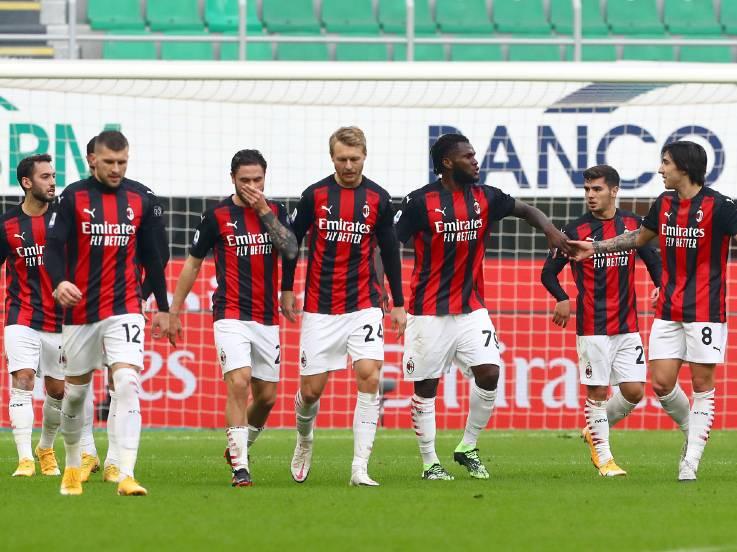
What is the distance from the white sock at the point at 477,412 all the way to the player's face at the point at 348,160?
1.79 m

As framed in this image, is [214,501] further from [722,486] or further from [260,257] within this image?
[722,486]

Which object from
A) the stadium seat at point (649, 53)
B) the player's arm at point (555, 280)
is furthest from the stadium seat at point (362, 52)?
the player's arm at point (555, 280)

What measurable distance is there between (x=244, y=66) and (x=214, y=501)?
604 cm

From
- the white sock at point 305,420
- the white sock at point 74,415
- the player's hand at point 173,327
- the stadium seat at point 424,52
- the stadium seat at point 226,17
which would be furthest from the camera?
the stadium seat at point 226,17

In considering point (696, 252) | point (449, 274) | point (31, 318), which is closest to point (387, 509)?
point (449, 274)

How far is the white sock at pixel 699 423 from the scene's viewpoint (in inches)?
366

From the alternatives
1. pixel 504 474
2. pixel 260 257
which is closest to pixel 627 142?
pixel 504 474

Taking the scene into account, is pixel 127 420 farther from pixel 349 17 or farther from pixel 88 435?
pixel 349 17

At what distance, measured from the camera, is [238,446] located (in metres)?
9.10

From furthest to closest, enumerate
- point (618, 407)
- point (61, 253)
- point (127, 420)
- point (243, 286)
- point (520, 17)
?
point (520, 17) < point (618, 407) < point (243, 286) < point (61, 253) < point (127, 420)

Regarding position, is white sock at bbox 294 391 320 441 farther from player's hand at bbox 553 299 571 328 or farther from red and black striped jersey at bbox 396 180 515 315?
player's hand at bbox 553 299 571 328

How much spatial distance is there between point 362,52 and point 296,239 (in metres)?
12.7

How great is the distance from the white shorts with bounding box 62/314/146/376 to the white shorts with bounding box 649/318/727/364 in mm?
3328

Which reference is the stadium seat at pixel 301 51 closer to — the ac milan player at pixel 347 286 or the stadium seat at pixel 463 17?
the stadium seat at pixel 463 17
